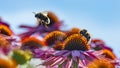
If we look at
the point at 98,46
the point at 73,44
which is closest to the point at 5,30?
the point at 98,46

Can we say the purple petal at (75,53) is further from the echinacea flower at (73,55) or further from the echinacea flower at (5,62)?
the echinacea flower at (5,62)

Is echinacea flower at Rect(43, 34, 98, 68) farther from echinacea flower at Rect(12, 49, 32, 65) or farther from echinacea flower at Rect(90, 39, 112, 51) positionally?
echinacea flower at Rect(90, 39, 112, 51)

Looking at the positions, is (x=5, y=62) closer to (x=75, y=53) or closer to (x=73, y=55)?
(x=73, y=55)

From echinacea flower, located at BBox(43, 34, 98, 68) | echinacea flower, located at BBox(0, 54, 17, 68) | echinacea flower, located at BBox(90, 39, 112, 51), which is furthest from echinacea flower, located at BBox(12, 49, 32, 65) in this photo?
echinacea flower, located at BBox(90, 39, 112, 51)

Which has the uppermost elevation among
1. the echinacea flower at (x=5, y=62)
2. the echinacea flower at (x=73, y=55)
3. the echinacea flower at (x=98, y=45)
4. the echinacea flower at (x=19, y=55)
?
the echinacea flower at (x=98, y=45)

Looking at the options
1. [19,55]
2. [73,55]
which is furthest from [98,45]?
[19,55]

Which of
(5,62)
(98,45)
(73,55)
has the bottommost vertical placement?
(5,62)

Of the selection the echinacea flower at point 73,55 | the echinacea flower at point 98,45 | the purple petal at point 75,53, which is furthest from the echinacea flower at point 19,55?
the echinacea flower at point 98,45

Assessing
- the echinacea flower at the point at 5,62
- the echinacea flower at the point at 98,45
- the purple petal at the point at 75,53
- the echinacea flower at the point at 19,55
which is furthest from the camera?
the echinacea flower at the point at 98,45

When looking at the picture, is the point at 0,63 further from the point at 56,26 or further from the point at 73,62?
the point at 56,26
